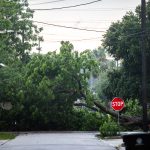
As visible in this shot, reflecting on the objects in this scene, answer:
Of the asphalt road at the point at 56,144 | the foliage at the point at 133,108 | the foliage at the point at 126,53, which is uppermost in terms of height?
the foliage at the point at 126,53

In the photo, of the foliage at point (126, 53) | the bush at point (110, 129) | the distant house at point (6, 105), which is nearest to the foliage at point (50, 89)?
the distant house at point (6, 105)

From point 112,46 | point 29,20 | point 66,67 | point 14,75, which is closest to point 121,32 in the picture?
point 112,46

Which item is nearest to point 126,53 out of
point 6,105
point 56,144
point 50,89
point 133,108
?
point 133,108

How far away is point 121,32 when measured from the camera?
56.0m

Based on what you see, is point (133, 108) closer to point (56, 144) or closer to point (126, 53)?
point (126, 53)

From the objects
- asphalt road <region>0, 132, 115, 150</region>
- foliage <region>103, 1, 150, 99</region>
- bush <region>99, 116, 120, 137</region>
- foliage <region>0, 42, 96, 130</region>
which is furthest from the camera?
foliage <region>0, 42, 96, 130</region>

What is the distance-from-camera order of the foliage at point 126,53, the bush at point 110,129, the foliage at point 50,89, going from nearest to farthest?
1. the bush at point 110,129
2. the foliage at point 126,53
3. the foliage at point 50,89

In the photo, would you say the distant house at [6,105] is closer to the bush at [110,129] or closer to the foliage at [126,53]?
the foliage at [126,53]

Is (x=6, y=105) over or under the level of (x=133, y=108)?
over

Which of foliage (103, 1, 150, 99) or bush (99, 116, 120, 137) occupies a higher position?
foliage (103, 1, 150, 99)

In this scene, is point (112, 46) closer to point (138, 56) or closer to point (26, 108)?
point (138, 56)

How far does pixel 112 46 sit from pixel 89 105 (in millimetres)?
6546

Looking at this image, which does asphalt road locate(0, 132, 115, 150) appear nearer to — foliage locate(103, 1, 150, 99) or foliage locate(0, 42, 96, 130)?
foliage locate(103, 1, 150, 99)

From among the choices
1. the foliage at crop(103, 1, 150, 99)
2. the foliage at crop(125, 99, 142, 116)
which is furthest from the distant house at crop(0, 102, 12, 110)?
the foliage at crop(125, 99, 142, 116)
